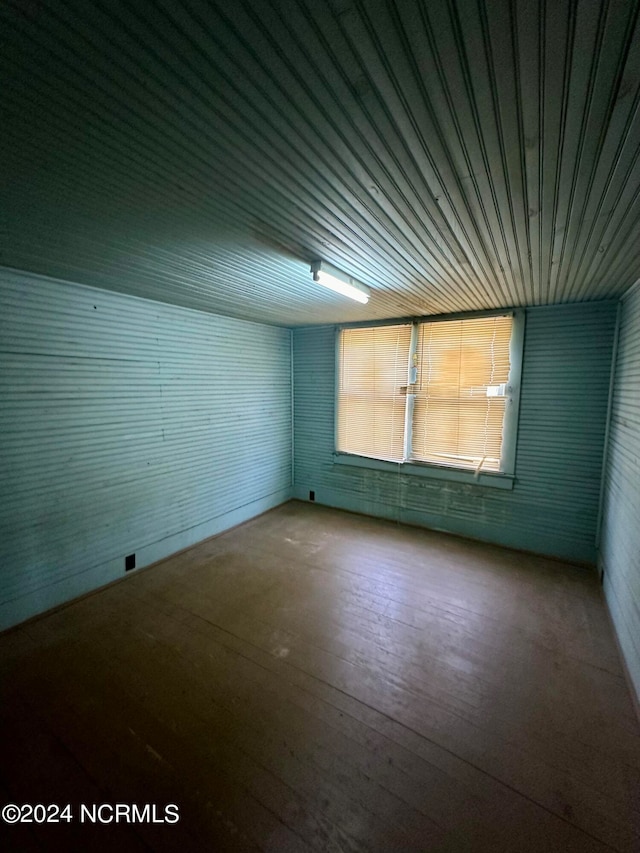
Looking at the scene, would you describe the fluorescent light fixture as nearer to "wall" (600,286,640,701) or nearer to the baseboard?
"wall" (600,286,640,701)

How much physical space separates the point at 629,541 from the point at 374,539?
97.2 inches

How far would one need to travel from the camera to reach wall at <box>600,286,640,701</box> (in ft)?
7.47

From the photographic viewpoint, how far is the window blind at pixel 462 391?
3941 mm

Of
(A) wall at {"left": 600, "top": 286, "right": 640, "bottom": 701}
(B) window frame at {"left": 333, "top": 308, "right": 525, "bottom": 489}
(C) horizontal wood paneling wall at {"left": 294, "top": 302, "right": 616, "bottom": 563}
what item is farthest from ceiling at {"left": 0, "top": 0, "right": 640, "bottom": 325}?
(B) window frame at {"left": 333, "top": 308, "right": 525, "bottom": 489}

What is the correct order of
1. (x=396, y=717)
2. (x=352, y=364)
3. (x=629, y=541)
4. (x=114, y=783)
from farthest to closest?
(x=352, y=364), (x=629, y=541), (x=396, y=717), (x=114, y=783)

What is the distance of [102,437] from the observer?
315 cm

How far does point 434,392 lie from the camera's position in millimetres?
4348

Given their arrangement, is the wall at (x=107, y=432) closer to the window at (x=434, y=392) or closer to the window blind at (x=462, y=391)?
the window at (x=434, y=392)

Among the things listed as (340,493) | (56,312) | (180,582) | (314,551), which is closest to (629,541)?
(314,551)

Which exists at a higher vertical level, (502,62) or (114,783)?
(502,62)

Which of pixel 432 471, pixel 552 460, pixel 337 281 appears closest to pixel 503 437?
pixel 552 460

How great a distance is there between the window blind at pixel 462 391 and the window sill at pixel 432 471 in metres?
0.10

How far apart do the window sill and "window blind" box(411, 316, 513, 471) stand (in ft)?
0.33

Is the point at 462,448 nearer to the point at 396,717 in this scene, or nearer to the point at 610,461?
the point at 610,461
